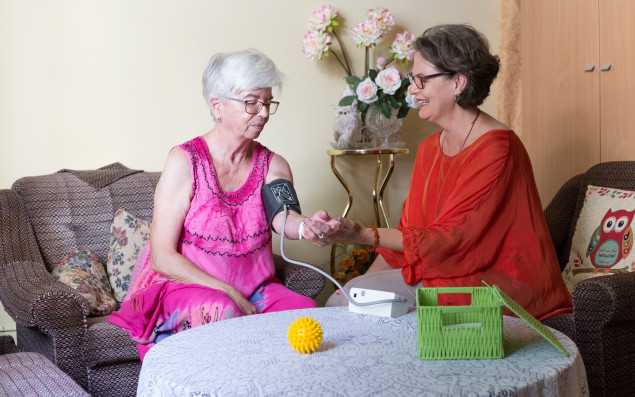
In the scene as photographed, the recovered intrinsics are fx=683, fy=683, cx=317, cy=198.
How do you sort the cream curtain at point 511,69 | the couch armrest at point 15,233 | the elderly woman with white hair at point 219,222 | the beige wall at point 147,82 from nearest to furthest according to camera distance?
the elderly woman with white hair at point 219,222
the couch armrest at point 15,233
the beige wall at point 147,82
the cream curtain at point 511,69

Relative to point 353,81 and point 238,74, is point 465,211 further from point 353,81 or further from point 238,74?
point 353,81

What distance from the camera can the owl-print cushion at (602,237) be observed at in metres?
2.31

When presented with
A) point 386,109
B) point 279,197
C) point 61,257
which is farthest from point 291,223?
point 386,109

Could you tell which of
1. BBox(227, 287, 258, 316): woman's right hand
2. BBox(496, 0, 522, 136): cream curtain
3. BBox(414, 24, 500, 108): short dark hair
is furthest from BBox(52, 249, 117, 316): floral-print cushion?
BBox(496, 0, 522, 136): cream curtain

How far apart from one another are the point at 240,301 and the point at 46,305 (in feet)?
1.93

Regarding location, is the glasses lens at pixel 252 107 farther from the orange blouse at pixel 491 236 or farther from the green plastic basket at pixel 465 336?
the green plastic basket at pixel 465 336

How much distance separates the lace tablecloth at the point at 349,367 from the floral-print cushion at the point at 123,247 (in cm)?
114

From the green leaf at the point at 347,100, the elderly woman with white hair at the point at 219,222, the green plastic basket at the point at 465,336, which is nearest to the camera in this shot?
the green plastic basket at the point at 465,336

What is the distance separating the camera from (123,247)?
259cm

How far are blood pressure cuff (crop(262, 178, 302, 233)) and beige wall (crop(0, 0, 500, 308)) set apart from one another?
1262mm

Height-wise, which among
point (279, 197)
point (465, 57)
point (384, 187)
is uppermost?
point (465, 57)

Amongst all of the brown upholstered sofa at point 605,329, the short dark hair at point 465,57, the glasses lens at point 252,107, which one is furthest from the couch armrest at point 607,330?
the glasses lens at point 252,107

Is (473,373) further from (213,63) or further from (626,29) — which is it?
(626,29)

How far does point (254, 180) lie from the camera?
219 centimetres
